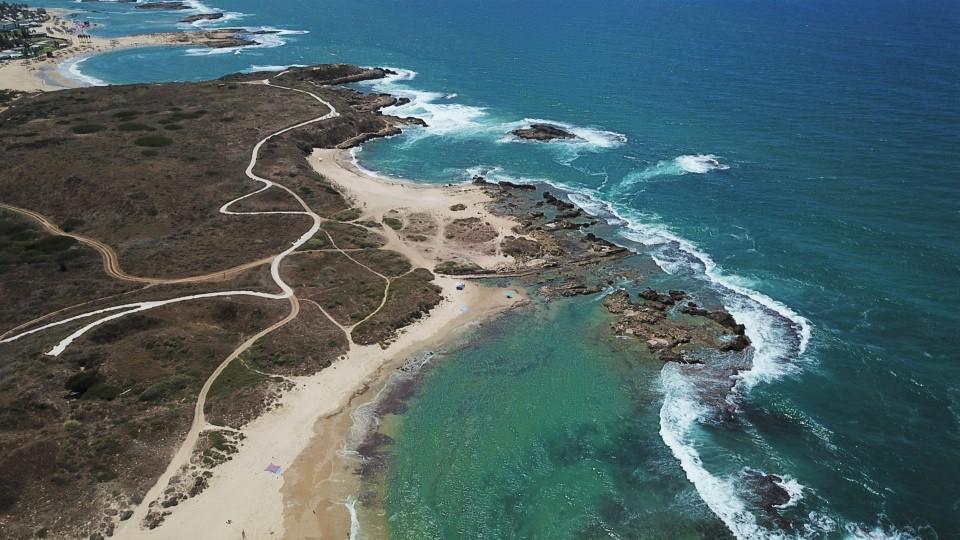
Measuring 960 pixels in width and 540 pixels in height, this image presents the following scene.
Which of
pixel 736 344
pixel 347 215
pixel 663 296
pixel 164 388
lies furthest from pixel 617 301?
pixel 164 388

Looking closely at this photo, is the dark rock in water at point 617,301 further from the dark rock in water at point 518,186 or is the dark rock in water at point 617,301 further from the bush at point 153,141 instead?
the bush at point 153,141

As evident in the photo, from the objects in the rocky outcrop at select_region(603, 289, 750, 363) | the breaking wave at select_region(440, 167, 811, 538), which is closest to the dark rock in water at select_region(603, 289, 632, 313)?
the rocky outcrop at select_region(603, 289, 750, 363)

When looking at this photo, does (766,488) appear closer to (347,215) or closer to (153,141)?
(347,215)

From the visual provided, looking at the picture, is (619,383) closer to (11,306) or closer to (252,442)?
(252,442)

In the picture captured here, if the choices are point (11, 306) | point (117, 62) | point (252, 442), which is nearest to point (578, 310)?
point (252, 442)

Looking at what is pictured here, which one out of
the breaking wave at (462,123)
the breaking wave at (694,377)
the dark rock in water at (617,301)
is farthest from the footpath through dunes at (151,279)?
the breaking wave at (694,377)
